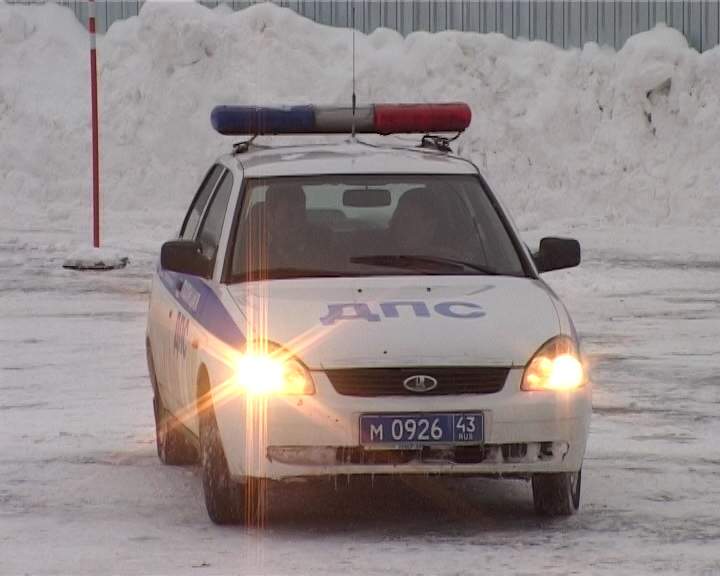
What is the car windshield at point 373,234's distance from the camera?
9.47 m

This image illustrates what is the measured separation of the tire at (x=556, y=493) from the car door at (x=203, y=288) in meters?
1.49

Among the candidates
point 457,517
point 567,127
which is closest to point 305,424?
point 457,517

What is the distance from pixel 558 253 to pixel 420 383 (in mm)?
1646

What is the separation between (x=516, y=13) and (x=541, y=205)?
4335 millimetres

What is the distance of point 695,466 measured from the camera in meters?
10.3

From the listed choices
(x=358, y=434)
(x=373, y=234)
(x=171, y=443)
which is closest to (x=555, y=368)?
(x=358, y=434)

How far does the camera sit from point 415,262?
952cm

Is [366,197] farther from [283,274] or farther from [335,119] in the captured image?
[335,119]

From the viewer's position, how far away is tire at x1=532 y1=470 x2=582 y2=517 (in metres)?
8.82

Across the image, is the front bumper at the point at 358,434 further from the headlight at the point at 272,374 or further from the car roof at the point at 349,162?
the car roof at the point at 349,162

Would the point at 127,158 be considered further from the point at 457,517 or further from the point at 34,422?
the point at 457,517

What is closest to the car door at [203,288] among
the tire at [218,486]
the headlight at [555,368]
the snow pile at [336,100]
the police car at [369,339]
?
the police car at [369,339]

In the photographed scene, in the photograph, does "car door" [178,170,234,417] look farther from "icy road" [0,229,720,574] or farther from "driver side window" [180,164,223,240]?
"icy road" [0,229,720,574]

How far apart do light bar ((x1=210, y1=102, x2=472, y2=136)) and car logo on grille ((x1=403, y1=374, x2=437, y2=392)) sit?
310 centimetres
